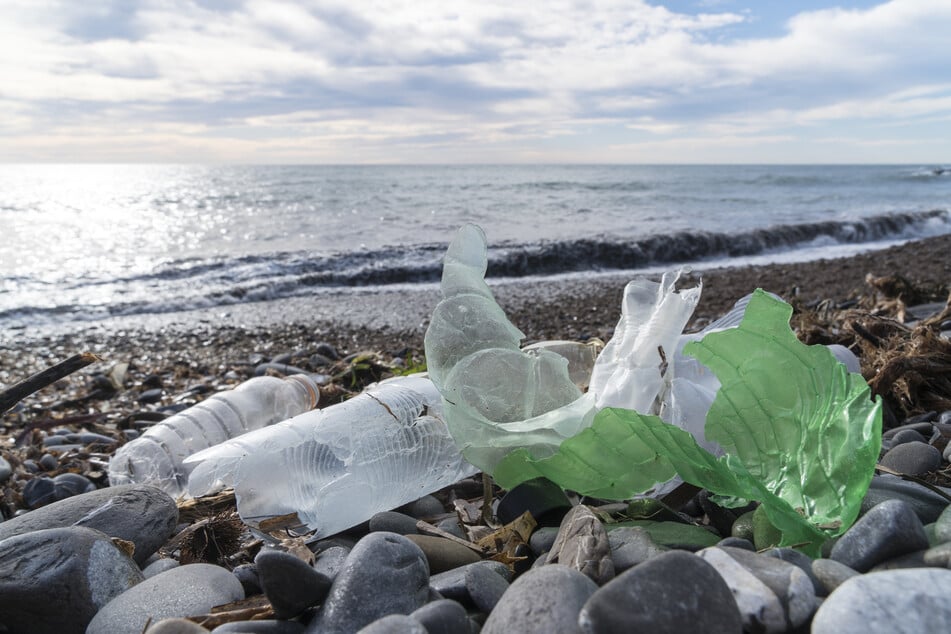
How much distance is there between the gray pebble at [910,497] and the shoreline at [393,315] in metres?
3.93

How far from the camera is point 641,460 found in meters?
1.64

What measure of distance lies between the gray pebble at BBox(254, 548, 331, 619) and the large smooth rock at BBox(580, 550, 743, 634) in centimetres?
60

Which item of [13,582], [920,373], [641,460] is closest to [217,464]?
[13,582]

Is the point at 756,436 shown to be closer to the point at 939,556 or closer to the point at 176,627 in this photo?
the point at 939,556

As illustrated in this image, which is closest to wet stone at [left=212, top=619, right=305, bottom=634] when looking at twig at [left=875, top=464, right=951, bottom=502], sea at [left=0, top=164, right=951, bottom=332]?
twig at [left=875, top=464, right=951, bottom=502]

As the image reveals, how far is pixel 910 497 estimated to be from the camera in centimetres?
160

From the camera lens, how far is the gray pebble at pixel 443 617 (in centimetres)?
122

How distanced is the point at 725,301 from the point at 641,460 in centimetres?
642

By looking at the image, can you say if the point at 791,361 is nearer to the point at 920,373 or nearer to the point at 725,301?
the point at 920,373

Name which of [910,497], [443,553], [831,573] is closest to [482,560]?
[443,553]

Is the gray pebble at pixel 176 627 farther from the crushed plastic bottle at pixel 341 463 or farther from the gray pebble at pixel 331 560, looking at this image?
the crushed plastic bottle at pixel 341 463

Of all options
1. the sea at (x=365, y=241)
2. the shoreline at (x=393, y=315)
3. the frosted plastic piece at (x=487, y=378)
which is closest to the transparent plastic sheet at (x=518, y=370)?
the frosted plastic piece at (x=487, y=378)

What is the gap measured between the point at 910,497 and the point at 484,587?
1.03 metres

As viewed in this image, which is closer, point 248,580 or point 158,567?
point 248,580
